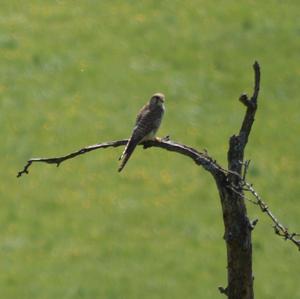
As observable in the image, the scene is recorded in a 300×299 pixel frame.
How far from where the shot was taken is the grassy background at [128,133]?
2130 cm

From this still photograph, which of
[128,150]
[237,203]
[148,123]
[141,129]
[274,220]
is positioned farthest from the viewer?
[148,123]

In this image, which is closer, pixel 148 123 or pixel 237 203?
pixel 237 203

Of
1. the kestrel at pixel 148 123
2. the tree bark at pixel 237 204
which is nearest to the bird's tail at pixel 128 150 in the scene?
the kestrel at pixel 148 123

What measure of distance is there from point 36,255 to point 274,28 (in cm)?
953

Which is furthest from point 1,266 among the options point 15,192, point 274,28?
point 274,28

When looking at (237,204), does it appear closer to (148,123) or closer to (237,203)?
(237,203)

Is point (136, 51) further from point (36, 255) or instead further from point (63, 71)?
point (36, 255)

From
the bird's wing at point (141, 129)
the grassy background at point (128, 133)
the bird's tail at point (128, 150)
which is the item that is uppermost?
the grassy background at point (128, 133)

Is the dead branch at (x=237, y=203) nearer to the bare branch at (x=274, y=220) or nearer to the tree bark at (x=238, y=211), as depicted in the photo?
the tree bark at (x=238, y=211)

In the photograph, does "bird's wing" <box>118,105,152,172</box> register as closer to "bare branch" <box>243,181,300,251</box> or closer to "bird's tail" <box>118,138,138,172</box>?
"bird's tail" <box>118,138,138,172</box>

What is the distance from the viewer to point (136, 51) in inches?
1110

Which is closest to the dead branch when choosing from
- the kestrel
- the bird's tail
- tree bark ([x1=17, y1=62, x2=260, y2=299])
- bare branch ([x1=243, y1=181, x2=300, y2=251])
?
tree bark ([x1=17, y1=62, x2=260, y2=299])

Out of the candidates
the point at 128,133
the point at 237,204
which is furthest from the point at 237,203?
the point at 128,133

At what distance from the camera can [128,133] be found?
24484 mm
